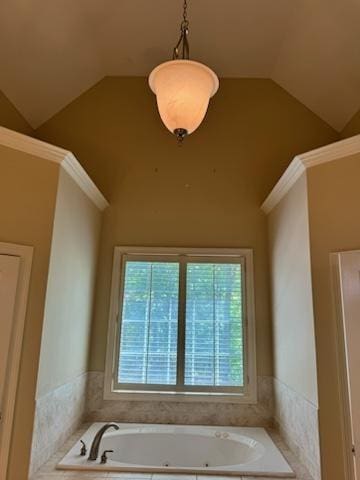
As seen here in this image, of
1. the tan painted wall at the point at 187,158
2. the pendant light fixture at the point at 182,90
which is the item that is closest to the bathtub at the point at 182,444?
the tan painted wall at the point at 187,158

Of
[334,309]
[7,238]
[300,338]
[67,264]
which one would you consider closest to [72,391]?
[67,264]

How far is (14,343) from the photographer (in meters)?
2.09

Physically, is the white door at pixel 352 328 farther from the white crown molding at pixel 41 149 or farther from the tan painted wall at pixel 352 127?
the white crown molding at pixel 41 149

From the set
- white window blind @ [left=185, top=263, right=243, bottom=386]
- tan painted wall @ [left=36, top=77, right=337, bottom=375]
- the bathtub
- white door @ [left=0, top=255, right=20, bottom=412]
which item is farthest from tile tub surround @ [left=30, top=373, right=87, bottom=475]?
white window blind @ [left=185, top=263, right=243, bottom=386]

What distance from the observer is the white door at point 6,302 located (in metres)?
2.05

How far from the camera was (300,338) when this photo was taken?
7.86ft

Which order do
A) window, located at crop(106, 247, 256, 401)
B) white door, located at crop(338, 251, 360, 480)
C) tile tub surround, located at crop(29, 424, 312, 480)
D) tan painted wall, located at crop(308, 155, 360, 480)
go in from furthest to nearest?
window, located at crop(106, 247, 256, 401)
tile tub surround, located at crop(29, 424, 312, 480)
tan painted wall, located at crop(308, 155, 360, 480)
white door, located at crop(338, 251, 360, 480)

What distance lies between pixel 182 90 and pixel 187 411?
265 cm

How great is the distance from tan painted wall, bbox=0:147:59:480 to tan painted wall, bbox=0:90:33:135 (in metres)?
1.06

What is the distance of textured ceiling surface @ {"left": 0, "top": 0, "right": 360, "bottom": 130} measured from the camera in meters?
2.74

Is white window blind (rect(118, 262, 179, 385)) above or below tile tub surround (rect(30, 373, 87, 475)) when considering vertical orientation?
above

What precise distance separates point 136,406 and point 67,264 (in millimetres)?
1470

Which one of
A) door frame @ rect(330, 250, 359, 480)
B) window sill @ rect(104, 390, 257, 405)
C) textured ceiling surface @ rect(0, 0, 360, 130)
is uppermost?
textured ceiling surface @ rect(0, 0, 360, 130)

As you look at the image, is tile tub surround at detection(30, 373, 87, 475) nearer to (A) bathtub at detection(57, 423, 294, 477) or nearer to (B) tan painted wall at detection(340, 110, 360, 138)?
(A) bathtub at detection(57, 423, 294, 477)
